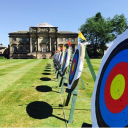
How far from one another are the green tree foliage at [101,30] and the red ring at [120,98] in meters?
54.8

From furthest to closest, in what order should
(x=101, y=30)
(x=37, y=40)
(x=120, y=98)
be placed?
(x=37, y=40), (x=101, y=30), (x=120, y=98)

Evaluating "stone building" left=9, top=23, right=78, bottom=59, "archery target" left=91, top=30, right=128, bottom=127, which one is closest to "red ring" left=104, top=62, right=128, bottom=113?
"archery target" left=91, top=30, right=128, bottom=127

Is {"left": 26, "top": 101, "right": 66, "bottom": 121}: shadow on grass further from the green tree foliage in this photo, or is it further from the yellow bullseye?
the green tree foliage

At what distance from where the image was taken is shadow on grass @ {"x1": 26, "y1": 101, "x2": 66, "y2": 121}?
14.4 feet

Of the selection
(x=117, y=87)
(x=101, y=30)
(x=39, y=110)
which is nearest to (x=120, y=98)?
(x=117, y=87)

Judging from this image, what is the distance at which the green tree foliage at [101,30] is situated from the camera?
179 ft

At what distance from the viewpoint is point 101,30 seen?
5431 centimetres

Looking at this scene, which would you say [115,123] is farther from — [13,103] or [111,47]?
[13,103]

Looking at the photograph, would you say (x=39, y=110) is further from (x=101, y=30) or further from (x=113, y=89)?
(x=101, y=30)

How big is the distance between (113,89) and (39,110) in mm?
3363

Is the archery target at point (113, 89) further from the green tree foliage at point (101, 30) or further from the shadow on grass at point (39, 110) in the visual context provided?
the green tree foliage at point (101, 30)

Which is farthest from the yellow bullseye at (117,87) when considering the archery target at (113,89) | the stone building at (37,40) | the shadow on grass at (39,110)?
the stone building at (37,40)

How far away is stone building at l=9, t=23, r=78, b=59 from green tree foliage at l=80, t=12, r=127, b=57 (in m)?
10.5

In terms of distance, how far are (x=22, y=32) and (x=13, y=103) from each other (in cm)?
6524
